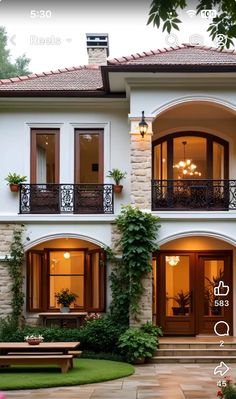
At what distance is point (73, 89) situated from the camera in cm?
1892

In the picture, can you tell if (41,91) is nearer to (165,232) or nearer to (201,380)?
(165,232)

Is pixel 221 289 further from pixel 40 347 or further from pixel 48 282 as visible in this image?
pixel 40 347

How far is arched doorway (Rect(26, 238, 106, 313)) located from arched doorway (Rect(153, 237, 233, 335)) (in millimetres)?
1749

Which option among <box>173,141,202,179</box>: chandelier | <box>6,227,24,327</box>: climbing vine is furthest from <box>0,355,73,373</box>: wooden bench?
<box>173,141,202,179</box>: chandelier

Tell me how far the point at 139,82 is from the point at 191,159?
3.36 m

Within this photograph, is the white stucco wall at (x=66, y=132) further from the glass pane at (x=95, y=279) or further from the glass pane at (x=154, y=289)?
the glass pane at (x=154, y=289)

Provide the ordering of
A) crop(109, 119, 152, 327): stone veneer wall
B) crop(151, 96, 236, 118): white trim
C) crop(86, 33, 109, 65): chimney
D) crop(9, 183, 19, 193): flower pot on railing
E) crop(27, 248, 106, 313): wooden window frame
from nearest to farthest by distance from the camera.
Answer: crop(109, 119, 152, 327): stone veneer wall → crop(151, 96, 236, 118): white trim → crop(9, 183, 19, 193): flower pot on railing → crop(27, 248, 106, 313): wooden window frame → crop(86, 33, 109, 65): chimney

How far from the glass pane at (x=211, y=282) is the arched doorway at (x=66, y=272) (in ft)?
10.2

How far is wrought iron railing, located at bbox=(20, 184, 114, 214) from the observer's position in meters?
18.7

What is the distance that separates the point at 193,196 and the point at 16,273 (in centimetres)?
521

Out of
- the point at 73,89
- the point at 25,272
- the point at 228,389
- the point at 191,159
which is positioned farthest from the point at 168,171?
the point at 228,389

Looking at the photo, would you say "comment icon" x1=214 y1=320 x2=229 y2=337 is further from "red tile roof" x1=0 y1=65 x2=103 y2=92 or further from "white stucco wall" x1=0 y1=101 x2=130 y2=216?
"red tile roof" x1=0 y1=65 x2=103 y2=92

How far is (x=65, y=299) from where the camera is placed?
1920 cm

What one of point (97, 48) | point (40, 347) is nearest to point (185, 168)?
point (97, 48)
